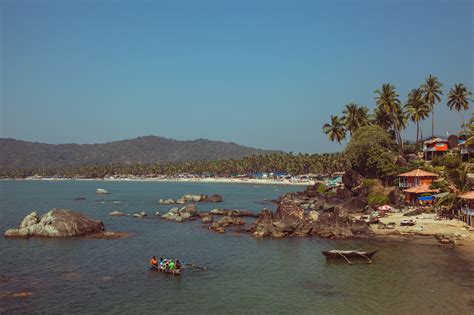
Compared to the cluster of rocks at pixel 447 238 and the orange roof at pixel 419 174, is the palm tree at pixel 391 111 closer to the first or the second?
the orange roof at pixel 419 174

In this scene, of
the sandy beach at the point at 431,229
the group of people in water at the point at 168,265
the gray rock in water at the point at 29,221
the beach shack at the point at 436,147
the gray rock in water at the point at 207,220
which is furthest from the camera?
the beach shack at the point at 436,147

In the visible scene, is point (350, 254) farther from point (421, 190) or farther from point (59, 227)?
point (59, 227)

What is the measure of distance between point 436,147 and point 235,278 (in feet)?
255

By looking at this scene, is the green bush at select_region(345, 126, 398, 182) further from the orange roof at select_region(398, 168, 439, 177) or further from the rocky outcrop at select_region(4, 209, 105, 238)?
the rocky outcrop at select_region(4, 209, 105, 238)

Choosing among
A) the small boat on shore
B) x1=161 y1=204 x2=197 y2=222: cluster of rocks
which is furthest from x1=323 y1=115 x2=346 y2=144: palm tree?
the small boat on shore

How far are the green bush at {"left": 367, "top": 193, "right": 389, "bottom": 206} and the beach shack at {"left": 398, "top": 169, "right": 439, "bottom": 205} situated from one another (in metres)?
3.64

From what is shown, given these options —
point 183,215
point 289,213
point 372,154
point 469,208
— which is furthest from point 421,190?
point 183,215

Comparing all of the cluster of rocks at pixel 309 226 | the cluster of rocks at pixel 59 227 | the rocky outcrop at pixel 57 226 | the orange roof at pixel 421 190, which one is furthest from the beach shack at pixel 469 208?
the rocky outcrop at pixel 57 226

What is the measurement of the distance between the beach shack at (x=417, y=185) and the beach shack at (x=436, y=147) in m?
25.4

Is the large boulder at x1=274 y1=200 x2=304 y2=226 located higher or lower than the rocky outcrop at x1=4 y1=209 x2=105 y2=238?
higher

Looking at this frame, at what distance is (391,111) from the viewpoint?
328 ft

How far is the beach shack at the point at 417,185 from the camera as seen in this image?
228ft

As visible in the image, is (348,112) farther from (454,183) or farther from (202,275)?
(202,275)

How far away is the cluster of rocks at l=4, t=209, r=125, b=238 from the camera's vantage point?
185ft
